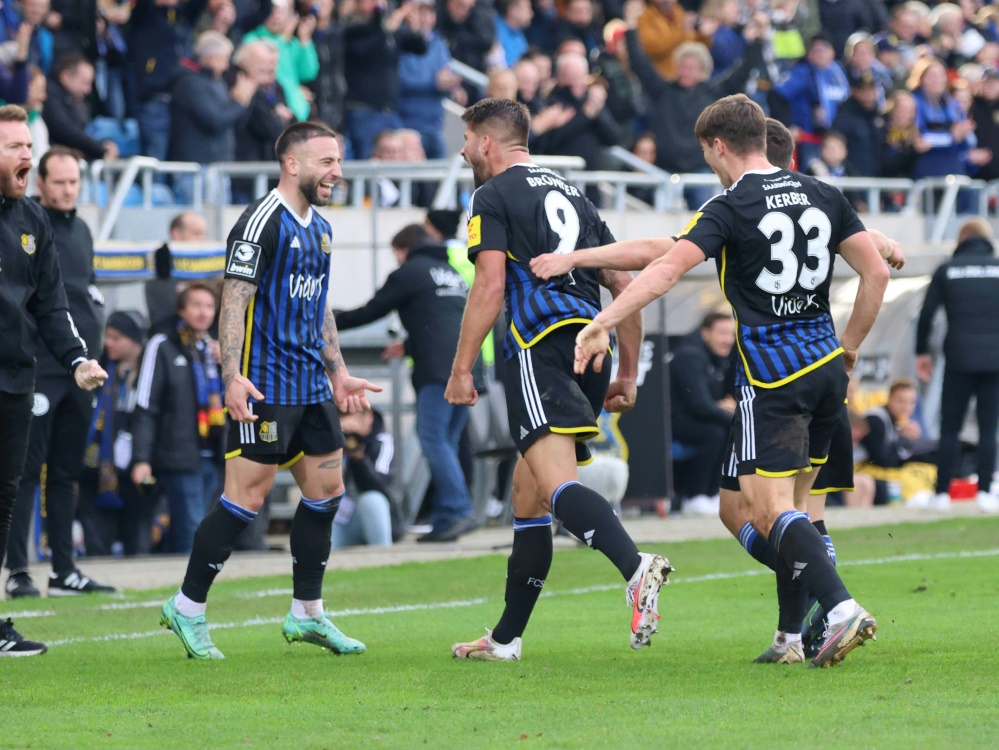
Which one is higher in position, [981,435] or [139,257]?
[139,257]

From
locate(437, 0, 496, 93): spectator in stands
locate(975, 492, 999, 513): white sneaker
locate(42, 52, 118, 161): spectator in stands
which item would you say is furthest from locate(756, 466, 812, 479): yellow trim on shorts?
locate(437, 0, 496, 93): spectator in stands

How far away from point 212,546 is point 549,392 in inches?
64.1

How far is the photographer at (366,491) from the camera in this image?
12.9 m

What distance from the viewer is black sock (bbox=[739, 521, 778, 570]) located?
269 inches

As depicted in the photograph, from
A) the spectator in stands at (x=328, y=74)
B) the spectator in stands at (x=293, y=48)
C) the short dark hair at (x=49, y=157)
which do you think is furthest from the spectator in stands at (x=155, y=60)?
the short dark hair at (x=49, y=157)

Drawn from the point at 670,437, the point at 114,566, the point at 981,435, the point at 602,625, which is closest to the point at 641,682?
the point at 602,625

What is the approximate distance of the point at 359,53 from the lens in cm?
1727

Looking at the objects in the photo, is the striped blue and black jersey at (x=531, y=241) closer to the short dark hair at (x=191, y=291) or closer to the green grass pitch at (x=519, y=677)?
the green grass pitch at (x=519, y=677)

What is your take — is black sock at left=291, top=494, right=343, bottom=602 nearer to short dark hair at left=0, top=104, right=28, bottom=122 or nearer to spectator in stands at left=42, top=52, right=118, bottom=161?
short dark hair at left=0, top=104, right=28, bottom=122

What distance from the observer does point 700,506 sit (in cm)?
1553

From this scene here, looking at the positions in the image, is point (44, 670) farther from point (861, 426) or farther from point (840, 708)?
point (861, 426)

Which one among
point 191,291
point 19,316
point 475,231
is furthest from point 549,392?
point 191,291

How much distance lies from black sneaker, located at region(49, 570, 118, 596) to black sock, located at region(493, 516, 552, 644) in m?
3.91

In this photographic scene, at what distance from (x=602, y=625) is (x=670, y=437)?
6681 millimetres
